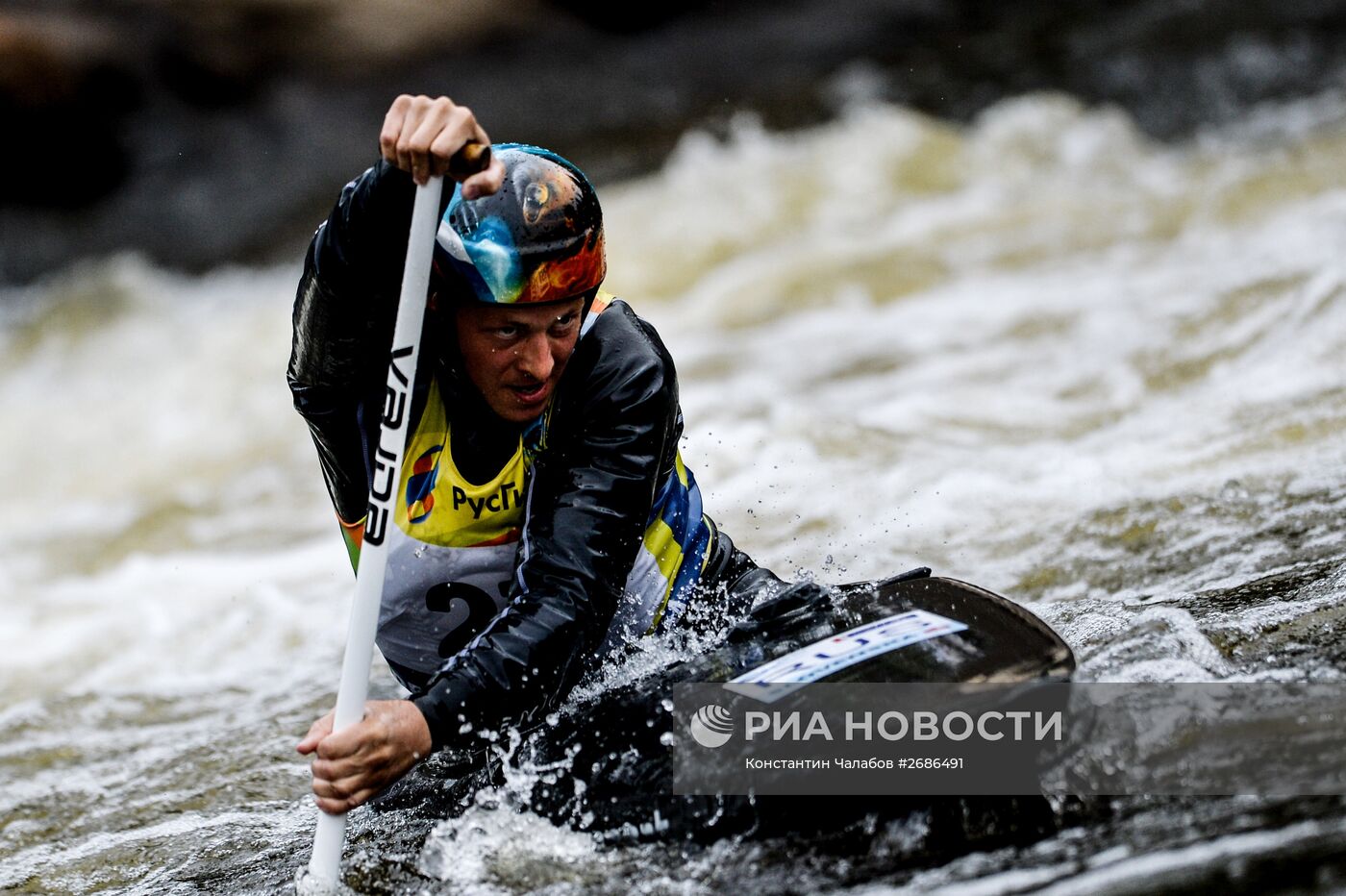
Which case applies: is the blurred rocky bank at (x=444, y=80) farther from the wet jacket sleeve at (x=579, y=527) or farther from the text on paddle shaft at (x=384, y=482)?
the text on paddle shaft at (x=384, y=482)

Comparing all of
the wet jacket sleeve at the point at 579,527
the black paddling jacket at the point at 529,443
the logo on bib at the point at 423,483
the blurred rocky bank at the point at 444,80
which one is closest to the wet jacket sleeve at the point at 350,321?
the black paddling jacket at the point at 529,443

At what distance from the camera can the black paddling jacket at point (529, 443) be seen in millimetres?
2785

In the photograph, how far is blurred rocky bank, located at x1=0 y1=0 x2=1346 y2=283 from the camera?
1507 centimetres

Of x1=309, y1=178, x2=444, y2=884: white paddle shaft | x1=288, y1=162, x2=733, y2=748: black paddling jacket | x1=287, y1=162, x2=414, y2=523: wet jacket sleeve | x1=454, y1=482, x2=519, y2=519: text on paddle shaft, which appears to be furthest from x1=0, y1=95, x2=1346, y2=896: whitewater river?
x1=287, y1=162, x2=414, y2=523: wet jacket sleeve

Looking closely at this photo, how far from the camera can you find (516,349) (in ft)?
9.54

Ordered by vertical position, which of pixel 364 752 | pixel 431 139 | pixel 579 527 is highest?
pixel 431 139

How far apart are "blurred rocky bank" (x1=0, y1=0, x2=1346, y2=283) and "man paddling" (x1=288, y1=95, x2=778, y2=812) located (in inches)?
455

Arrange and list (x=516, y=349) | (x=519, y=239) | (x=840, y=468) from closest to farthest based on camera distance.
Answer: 1. (x=519, y=239)
2. (x=516, y=349)
3. (x=840, y=468)

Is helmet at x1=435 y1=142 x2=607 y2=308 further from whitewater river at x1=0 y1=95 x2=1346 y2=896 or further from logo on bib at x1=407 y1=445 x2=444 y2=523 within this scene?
whitewater river at x1=0 y1=95 x2=1346 y2=896

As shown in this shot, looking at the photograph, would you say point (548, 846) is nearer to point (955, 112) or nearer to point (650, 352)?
point (650, 352)

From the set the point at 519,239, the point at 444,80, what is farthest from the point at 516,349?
the point at 444,80

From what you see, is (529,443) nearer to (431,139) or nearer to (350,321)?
(350,321)

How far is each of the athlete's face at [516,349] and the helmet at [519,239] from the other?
3cm

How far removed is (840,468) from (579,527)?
12.2 feet
